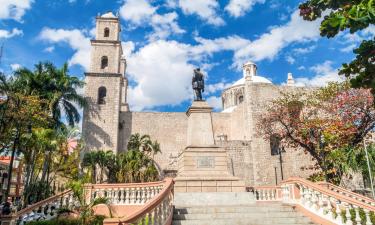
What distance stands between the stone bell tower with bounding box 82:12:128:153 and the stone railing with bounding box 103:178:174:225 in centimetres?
2116

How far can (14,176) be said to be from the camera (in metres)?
45.8

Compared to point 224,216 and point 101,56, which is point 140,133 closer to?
point 101,56

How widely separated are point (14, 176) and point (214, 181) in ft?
139

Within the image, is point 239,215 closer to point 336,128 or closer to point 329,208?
point 329,208

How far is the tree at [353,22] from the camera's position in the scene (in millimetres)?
4125

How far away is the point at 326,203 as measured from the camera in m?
9.23

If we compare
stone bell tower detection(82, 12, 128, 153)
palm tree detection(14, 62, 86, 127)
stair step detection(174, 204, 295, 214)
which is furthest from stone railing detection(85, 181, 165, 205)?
stone bell tower detection(82, 12, 128, 153)

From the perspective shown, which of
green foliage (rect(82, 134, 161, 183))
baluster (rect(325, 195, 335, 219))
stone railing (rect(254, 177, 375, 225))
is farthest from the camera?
green foliage (rect(82, 134, 161, 183))

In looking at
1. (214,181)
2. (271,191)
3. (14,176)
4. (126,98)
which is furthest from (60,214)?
(14,176)

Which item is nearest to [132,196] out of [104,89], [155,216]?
[155,216]

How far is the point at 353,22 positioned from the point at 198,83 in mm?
10940

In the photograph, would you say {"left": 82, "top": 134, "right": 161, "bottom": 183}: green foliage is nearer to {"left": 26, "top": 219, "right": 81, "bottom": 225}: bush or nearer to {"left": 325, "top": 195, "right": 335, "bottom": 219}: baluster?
{"left": 26, "top": 219, "right": 81, "bottom": 225}: bush

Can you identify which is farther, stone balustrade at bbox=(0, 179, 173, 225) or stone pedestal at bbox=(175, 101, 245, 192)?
stone pedestal at bbox=(175, 101, 245, 192)

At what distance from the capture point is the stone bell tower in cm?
2922
